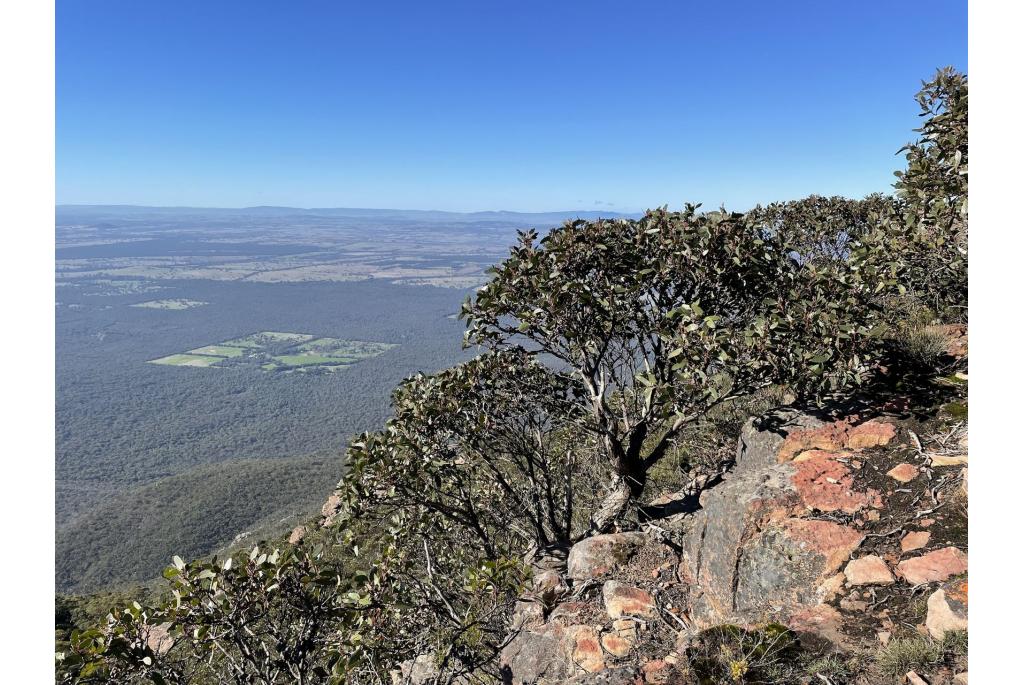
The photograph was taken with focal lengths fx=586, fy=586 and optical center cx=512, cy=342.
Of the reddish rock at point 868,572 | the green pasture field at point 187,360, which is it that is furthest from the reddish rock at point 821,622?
the green pasture field at point 187,360

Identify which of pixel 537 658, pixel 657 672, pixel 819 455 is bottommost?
pixel 537 658

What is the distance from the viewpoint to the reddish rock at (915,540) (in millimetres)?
5180

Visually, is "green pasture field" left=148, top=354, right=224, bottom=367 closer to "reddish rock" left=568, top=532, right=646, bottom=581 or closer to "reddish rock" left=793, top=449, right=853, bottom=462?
"reddish rock" left=568, top=532, right=646, bottom=581

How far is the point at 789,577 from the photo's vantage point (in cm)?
558

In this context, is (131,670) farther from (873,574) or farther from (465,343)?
(873,574)

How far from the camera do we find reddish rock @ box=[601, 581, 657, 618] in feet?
19.6

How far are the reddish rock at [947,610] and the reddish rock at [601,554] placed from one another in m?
3.29

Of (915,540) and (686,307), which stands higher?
(686,307)

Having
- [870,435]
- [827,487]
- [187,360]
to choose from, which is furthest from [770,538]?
[187,360]

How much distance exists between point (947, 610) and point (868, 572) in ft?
3.13

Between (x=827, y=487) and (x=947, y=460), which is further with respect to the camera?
(x=827, y=487)

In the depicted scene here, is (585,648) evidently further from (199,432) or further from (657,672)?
A: (199,432)
